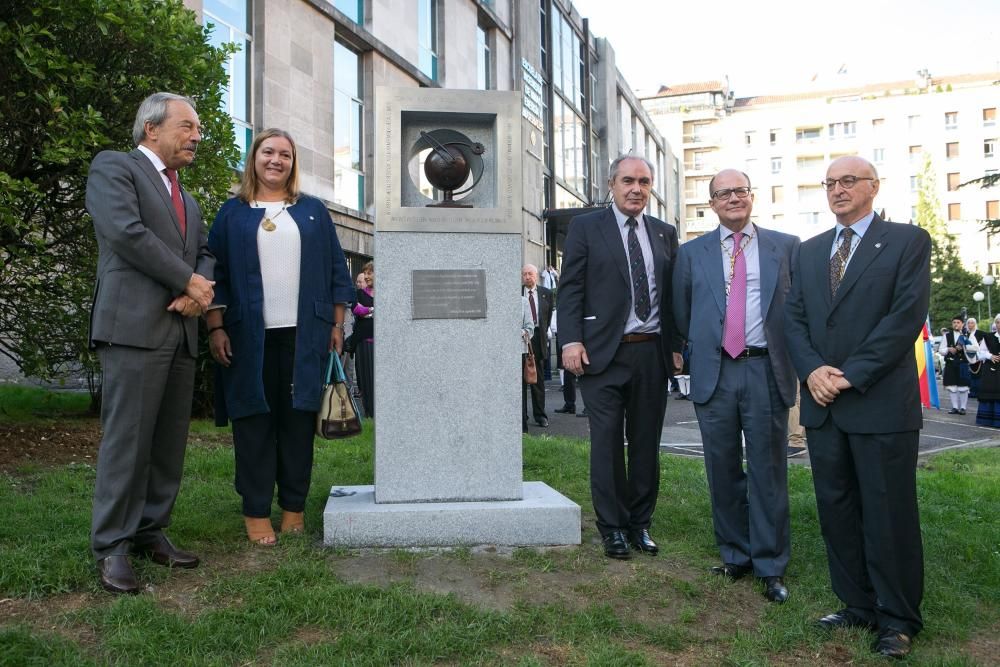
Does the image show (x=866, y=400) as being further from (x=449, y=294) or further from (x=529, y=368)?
(x=529, y=368)

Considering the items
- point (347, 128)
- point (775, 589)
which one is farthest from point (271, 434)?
point (347, 128)

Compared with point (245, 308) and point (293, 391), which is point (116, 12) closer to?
point (245, 308)

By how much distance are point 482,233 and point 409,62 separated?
1804cm

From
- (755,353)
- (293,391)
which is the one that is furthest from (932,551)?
(293,391)

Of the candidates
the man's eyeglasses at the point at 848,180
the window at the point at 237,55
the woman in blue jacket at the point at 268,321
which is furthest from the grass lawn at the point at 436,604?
the window at the point at 237,55

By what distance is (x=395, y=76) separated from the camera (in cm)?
2136

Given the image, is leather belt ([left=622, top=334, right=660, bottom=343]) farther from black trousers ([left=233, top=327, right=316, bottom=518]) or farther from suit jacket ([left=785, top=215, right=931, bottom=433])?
black trousers ([left=233, top=327, right=316, bottom=518])

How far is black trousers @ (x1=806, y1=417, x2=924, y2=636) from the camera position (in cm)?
357

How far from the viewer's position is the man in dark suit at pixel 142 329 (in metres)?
3.91

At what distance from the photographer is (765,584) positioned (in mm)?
4297

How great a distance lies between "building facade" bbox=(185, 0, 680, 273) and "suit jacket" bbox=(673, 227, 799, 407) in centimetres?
238

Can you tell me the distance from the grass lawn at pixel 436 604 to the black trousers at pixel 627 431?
0.27m

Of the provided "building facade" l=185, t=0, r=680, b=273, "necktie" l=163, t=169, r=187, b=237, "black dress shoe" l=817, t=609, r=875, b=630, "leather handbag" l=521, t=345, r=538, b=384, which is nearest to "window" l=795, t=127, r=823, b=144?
"building facade" l=185, t=0, r=680, b=273

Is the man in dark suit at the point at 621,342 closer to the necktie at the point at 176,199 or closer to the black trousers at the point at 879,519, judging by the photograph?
the black trousers at the point at 879,519
